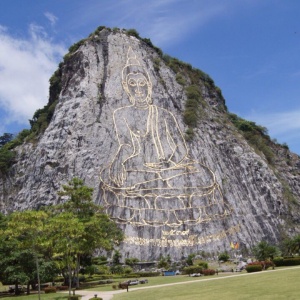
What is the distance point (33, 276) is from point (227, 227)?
25.0 metres

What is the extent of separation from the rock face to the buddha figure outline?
Answer: 115 mm

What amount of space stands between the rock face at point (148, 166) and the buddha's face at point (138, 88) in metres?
0.14

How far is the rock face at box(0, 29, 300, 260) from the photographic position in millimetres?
44781

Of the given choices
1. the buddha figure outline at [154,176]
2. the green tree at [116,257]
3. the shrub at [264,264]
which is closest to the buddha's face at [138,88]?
the buddha figure outline at [154,176]

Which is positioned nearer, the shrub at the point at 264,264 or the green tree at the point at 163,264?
the shrub at the point at 264,264

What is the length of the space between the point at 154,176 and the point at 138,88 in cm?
1472

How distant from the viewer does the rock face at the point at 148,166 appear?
44781mm

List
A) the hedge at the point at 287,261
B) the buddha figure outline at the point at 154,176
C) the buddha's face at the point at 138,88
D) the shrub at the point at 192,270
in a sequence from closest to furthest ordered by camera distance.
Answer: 1. the hedge at the point at 287,261
2. the shrub at the point at 192,270
3. the buddha figure outline at the point at 154,176
4. the buddha's face at the point at 138,88

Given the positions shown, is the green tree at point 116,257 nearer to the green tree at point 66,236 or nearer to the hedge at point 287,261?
the hedge at point 287,261

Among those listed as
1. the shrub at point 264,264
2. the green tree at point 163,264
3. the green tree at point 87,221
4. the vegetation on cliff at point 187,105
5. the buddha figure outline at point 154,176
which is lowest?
the shrub at point 264,264

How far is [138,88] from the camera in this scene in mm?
57781

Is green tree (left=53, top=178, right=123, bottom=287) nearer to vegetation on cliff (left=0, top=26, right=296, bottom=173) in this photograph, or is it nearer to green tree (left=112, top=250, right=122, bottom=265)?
green tree (left=112, top=250, right=122, bottom=265)

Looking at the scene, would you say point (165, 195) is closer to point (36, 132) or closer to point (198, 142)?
point (198, 142)

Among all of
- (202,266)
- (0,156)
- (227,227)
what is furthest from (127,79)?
(202,266)
